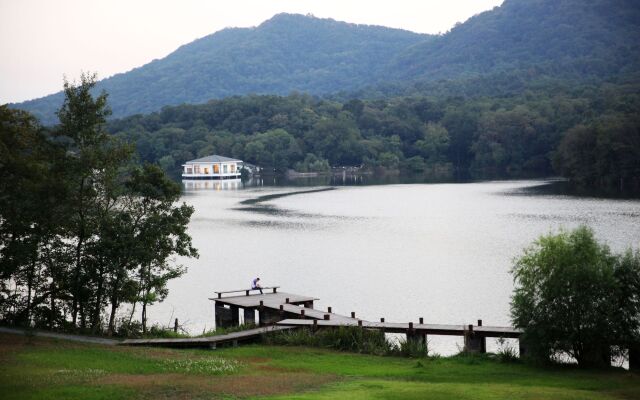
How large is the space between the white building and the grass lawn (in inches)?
5298

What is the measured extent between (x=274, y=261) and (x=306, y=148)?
125 m

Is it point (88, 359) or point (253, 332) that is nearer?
point (88, 359)

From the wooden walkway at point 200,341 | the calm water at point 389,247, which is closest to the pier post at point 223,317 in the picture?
the calm water at point 389,247

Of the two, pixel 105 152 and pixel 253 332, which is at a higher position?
pixel 105 152

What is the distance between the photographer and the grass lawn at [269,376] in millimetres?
15812

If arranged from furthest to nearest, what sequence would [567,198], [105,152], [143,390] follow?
[567,198] → [105,152] → [143,390]

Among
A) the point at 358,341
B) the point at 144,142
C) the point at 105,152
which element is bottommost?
the point at 358,341

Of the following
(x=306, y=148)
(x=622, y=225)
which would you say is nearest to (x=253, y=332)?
(x=622, y=225)

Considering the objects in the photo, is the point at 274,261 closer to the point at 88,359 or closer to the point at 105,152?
the point at 105,152

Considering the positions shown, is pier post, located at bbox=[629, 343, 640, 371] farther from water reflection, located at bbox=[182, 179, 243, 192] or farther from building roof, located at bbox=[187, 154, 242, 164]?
building roof, located at bbox=[187, 154, 242, 164]

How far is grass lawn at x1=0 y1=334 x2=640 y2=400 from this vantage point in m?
15.8

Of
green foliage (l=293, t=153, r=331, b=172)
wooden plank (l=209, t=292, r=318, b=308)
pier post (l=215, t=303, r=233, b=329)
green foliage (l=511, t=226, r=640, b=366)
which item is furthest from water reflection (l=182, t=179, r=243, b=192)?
green foliage (l=511, t=226, r=640, b=366)

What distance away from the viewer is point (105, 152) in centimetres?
2734

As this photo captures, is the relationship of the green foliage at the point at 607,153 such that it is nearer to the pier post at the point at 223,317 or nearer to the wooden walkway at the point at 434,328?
the pier post at the point at 223,317
